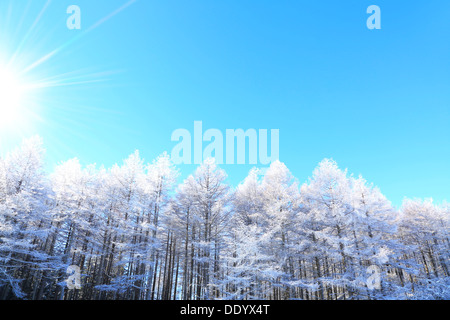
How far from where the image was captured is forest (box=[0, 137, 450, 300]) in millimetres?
15930

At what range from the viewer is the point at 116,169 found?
980 inches

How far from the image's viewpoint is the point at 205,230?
62.0ft

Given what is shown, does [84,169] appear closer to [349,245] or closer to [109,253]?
[109,253]

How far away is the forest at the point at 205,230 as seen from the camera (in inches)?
627

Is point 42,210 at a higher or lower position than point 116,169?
lower

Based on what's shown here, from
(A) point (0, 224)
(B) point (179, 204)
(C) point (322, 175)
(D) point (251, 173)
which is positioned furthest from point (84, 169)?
(C) point (322, 175)

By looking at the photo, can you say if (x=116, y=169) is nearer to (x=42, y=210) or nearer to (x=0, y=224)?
(x=42, y=210)

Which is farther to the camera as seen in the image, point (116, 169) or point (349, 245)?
point (116, 169)

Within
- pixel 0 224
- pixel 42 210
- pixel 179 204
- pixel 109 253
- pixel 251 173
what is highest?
pixel 251 173
